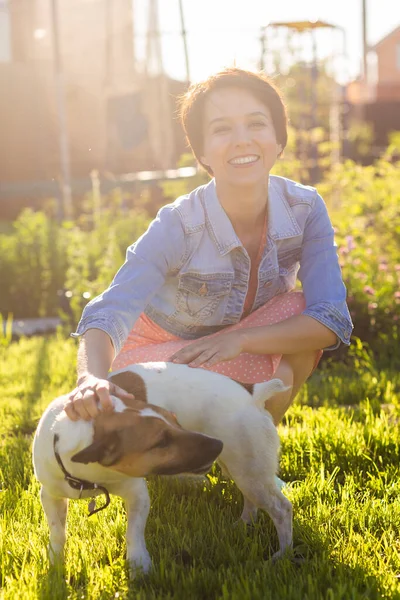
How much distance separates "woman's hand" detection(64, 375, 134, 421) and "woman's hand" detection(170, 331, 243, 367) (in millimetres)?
427

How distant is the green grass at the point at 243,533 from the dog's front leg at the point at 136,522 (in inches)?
1.7

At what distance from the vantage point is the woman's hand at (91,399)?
2102 millimetres

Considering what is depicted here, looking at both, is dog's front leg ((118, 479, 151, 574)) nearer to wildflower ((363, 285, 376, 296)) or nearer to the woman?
the woman

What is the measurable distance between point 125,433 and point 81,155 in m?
14.1

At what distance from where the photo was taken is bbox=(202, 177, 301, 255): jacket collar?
9.77 feet

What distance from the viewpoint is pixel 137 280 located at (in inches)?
108

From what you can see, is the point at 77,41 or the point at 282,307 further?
the point at 77,41

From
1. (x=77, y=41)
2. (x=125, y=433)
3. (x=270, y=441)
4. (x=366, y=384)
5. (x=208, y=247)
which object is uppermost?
(x=77, y=41)

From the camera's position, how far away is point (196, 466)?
7.13 ft

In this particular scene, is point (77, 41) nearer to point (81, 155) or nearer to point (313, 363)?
point (81, 155)

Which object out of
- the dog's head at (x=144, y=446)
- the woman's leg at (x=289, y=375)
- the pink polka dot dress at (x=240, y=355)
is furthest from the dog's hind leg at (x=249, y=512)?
the dog's head at (x=144, y=446)

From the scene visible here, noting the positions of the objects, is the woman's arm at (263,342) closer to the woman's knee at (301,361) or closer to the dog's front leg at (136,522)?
the woman's knee at (301,361)

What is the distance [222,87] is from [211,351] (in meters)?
Result: 1.02

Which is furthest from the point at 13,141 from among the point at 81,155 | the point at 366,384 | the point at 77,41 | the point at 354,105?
the point at 366,384
